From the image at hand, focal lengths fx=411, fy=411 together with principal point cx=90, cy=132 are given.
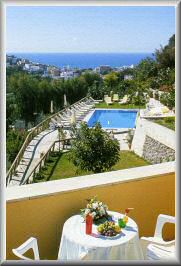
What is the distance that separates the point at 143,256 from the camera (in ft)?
9.12

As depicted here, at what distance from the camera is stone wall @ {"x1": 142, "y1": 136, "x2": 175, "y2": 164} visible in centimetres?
1088

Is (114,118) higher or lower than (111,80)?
lower

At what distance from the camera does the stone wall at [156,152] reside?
1088 cm

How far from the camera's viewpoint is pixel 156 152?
38.7 ft

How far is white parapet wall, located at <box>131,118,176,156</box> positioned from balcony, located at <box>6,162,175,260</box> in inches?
281

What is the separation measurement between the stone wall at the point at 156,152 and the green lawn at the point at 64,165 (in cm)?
31

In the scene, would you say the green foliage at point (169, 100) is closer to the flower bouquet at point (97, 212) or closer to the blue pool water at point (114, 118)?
the blue pool water at point (114, 118)

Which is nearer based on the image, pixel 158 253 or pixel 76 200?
pixel 158 253

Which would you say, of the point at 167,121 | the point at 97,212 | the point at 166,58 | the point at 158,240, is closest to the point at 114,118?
the point at 166,58

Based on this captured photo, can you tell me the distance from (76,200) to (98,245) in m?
0.61

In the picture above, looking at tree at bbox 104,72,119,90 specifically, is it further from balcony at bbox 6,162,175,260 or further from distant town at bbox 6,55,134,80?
balcony at bbox 6,162,175,260

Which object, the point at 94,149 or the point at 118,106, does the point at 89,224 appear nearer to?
the point at 94,149

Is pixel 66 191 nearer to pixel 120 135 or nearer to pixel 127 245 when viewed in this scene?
pixel 127 245

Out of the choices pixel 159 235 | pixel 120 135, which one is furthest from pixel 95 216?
pixel 120 135
